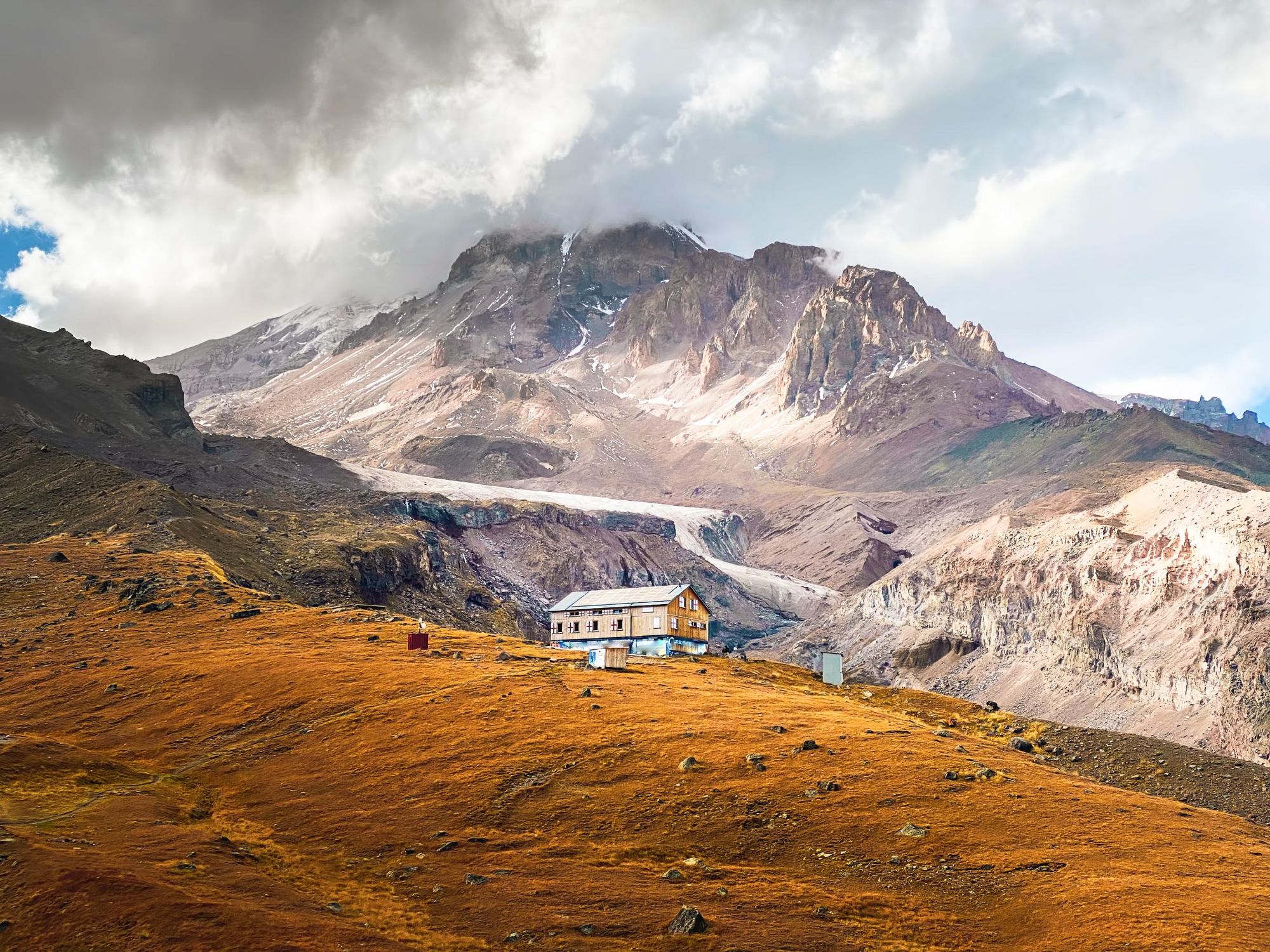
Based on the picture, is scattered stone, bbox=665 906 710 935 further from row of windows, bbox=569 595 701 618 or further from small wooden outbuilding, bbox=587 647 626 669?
row of windows, bbox=569 595 701 618

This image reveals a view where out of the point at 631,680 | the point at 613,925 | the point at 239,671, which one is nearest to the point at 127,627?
the point at 239,671

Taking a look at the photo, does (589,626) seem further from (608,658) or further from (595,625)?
(608,658)

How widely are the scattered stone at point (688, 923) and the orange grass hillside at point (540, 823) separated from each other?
361mm

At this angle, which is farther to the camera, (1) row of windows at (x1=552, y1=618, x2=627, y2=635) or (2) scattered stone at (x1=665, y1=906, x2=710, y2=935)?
(1) row of windows at (x1=552, y1=618, x2=627, y2=635)

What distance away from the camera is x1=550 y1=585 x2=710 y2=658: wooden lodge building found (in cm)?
13712

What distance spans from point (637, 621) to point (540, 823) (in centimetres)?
8464

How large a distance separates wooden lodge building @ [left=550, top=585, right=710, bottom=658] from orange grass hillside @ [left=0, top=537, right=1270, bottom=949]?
44.0 metres

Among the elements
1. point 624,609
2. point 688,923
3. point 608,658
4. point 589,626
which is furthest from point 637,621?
point 688,923

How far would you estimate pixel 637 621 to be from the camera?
456 feet

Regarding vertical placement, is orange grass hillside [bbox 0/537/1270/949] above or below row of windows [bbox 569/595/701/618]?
below

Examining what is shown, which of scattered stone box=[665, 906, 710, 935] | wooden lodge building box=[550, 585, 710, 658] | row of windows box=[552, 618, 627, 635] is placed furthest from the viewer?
row of windows box=[552, 618, 627, 635]

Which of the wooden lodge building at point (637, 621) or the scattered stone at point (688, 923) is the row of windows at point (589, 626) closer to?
the wooden lodge building at point (637, 621)

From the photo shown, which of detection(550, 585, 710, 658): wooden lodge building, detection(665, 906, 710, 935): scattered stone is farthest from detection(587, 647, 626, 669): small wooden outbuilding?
detection(665, 906, 710, 935): scattered stone

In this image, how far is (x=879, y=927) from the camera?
41.1m
